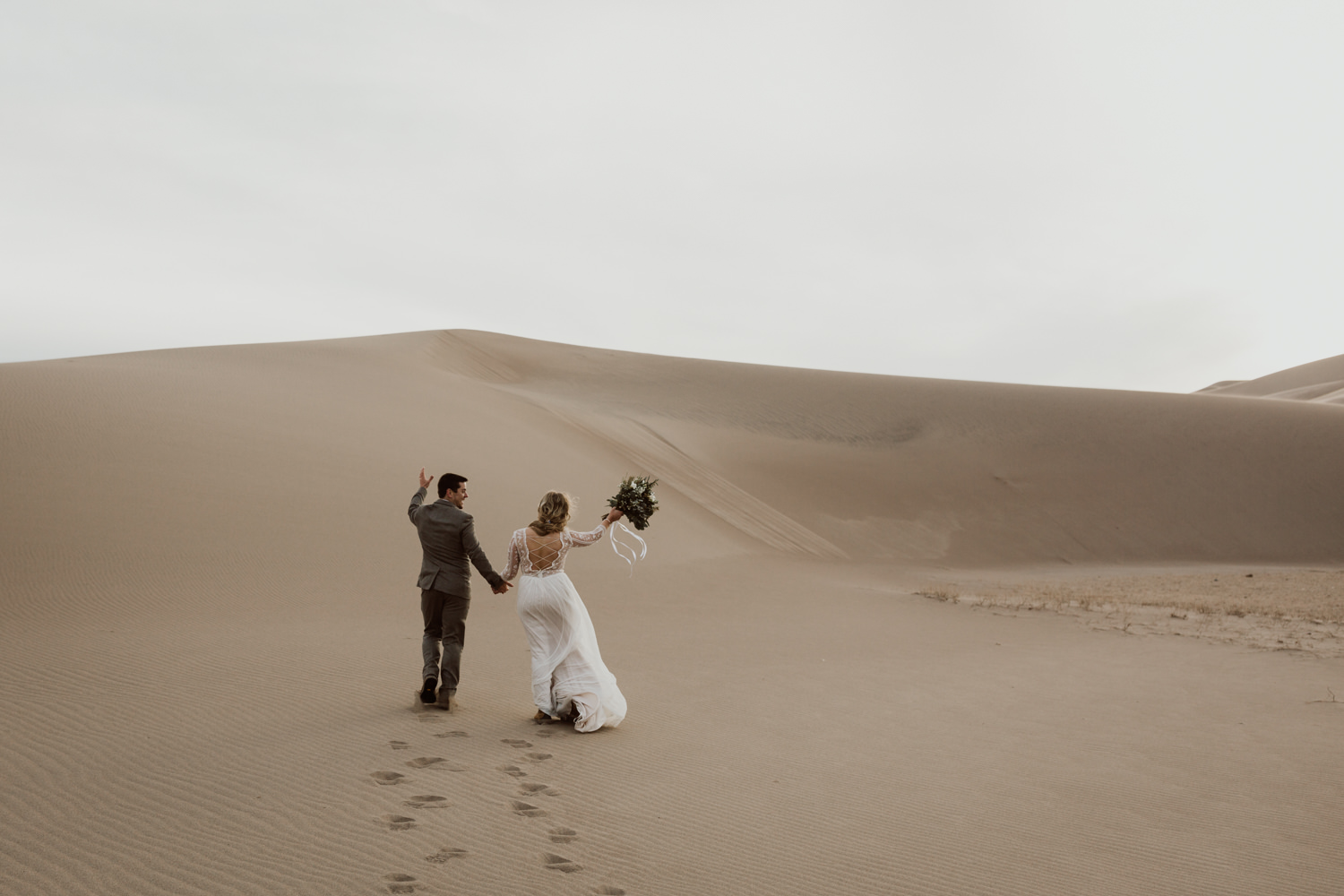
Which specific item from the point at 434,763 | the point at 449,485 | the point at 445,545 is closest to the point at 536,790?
the point at 434,763

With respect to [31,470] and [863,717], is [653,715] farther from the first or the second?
[31,470]

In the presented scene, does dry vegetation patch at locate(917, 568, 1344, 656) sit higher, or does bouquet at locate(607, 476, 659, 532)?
bouquet at locate(607, 476, 659, 532)

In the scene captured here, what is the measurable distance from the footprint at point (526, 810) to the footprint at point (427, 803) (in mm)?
348

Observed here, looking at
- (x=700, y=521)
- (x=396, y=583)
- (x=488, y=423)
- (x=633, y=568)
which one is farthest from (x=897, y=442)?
(x=396, y=583)

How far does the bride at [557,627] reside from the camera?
6.29 m

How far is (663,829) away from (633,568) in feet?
36.1

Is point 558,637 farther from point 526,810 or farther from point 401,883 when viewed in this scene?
point 401,883

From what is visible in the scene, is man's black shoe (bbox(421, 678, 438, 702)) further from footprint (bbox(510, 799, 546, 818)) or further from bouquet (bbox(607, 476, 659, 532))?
footprint (bbox(510, 799, 546, 818))

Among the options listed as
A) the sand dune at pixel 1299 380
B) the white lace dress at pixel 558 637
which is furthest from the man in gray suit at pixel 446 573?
the sand dune at pixel 1299 380

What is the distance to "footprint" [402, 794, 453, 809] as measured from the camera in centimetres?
459

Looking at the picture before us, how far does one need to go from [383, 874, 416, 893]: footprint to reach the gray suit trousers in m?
2.77

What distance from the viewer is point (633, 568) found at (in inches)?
609

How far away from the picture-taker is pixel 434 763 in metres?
5.30

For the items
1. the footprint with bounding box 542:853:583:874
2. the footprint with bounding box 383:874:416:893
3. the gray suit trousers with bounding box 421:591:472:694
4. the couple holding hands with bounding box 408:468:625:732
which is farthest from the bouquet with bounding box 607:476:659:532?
the footprint with bounding box 383:874:416:893
